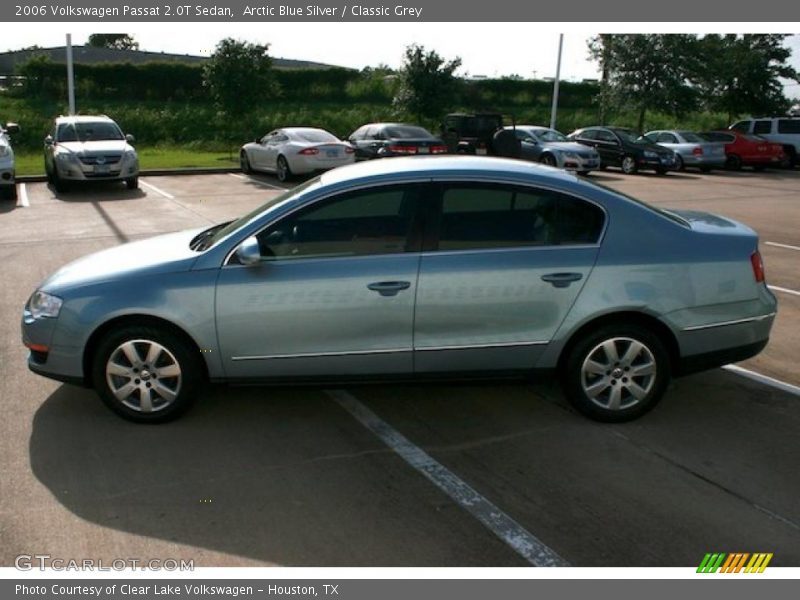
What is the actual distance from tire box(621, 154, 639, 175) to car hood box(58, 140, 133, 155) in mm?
14741

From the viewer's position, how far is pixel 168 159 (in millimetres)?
24172

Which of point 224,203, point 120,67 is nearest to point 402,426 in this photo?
point 224,203

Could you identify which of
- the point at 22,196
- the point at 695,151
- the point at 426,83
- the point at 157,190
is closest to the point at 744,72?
the point at 695,151

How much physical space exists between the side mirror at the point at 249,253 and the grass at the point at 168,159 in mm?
16856

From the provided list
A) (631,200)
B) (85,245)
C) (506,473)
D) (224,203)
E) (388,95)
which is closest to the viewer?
(506,473)

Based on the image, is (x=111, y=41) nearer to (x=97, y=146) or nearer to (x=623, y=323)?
(x=97, y=146)

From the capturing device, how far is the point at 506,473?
418 centimetres

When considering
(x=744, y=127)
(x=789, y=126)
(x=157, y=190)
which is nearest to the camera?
(x=157, y=190)

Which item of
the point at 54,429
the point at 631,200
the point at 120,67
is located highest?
the point at 120,67

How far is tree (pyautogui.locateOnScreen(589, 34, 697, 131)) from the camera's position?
29.6m

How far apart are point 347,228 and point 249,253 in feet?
2.03

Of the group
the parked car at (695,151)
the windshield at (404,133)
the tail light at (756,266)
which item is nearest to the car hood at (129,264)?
the tail light at (756,266)

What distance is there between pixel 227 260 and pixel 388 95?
124ft

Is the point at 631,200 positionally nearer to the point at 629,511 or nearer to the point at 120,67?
the point at 629,511
